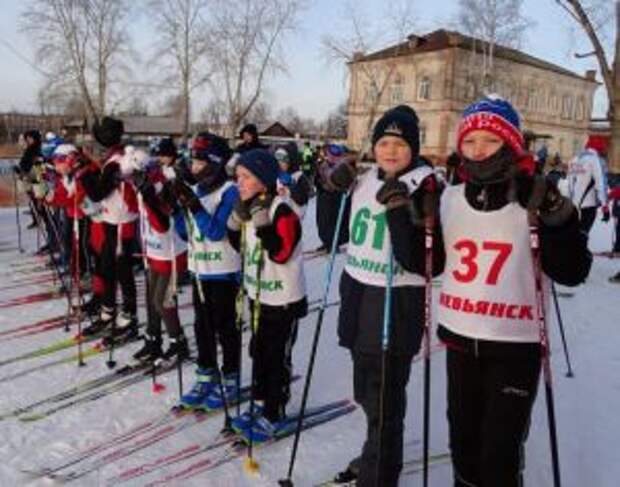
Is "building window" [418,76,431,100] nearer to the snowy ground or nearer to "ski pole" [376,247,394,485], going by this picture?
the snowy ground

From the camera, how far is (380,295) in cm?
282

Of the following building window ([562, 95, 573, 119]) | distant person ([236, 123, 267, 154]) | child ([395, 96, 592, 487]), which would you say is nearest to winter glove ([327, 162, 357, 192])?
child ([395, 96, 592, 487])

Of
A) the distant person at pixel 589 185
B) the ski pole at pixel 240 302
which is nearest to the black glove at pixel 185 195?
the ski pole at pixel 240 302

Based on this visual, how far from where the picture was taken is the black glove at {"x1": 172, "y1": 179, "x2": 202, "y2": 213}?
3.88 m

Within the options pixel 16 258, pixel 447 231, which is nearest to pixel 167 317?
pixel 447 231

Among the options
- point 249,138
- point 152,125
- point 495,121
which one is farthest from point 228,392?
point 152,125

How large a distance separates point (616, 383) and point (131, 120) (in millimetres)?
68512

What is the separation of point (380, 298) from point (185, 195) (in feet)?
5.43

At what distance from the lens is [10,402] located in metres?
4.30

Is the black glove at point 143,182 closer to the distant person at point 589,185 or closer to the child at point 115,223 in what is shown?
the child at point 115,223

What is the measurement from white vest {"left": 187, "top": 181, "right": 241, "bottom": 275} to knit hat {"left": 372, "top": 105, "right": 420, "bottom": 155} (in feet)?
5.40

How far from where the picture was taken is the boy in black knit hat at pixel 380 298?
276cm

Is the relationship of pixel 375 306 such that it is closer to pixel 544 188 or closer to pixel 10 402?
pixel 544 188

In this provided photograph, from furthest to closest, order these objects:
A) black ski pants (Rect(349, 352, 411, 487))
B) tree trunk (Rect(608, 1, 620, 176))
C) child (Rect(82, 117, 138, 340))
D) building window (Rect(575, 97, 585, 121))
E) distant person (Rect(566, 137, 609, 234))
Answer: building window (Rect(575, 97, 585, 121)) → tree trunk (Rect(608, 1, 620, 176)) → distant person (Rect(566, 137, 609, 234)) → child (Rect(82, 117, 138, 340)) → black ski pants (Rect(349, 352, 411, 487))
